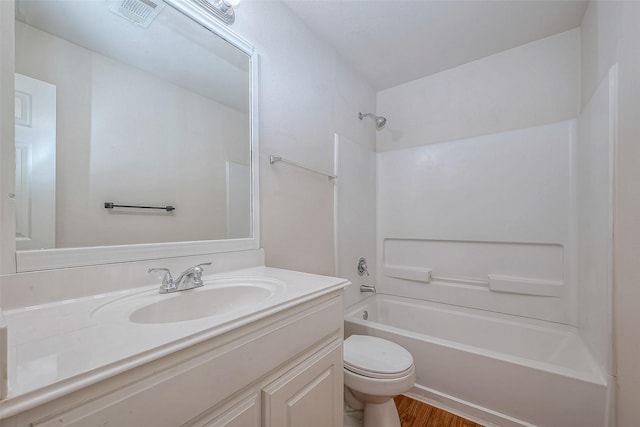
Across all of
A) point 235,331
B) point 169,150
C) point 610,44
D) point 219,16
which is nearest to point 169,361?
point 235,331

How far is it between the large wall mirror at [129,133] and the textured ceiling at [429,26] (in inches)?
27.7

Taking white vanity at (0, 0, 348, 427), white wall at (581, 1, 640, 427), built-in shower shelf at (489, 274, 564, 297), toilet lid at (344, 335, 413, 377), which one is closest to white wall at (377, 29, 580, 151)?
white wall at (581, 1, 640, 427)

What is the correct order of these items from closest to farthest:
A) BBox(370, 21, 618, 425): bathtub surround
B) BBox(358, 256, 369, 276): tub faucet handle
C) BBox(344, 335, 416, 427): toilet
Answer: BBox(344, 335, 416, 427): toilet
BBox(370, 21, 618, 425): bathtub surround
BBox(358, 256, 369, 276): tub faucet handle

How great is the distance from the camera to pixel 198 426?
543mm

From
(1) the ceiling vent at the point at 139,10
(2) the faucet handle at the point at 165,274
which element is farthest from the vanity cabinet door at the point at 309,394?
(1) the ceiling vent at the point at 139,10

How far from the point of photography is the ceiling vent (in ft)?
3.01

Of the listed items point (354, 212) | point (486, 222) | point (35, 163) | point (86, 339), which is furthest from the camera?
point (354, 212)

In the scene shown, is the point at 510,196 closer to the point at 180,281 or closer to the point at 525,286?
the point at 525,286

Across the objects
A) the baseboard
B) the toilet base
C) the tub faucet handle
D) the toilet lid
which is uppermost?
the tub faucet handle

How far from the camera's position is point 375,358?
1.28m

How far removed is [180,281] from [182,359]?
0.43m

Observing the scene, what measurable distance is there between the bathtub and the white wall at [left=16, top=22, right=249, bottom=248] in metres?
1.26

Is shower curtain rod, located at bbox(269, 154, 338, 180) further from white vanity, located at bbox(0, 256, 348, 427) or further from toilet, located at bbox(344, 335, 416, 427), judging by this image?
toilet, located at bbox(344, 335, 416, 427)

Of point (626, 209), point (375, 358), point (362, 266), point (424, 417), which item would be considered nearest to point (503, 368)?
point (424, 417)
